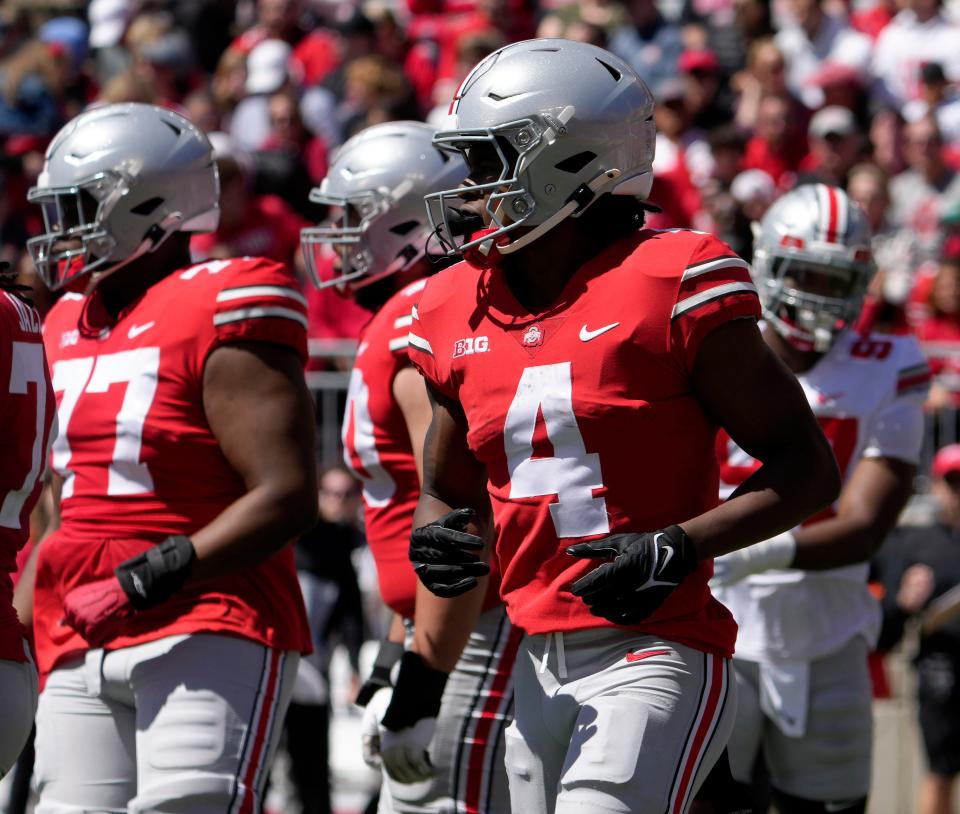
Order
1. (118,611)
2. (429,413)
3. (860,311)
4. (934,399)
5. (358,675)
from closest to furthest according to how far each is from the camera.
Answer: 1. (118,611)
2. (429,413)
3. (860,311)
4. (358,675)
5. (934,399)

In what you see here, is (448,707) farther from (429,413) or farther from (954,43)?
(954,43)

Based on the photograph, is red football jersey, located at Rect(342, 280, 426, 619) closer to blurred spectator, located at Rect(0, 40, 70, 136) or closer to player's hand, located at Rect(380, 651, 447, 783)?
player's hand, located at Rect(380, 651, 447, 783)

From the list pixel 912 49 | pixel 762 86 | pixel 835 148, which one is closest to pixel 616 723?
pixel 835 148

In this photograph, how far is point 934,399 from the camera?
8.40m

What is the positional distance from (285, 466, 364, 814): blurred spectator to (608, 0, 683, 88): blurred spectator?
4.76 meters

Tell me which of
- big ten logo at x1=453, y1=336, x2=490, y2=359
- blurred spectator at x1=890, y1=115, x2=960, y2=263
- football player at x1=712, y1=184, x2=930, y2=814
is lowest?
blurred spectator at x1=890, y1=115, x2=960, y2=263

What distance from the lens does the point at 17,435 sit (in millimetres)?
3459

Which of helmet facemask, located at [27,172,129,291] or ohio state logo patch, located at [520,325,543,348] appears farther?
helmet facemask, located at [27,172,129,291]

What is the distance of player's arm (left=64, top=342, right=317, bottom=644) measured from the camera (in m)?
3.71

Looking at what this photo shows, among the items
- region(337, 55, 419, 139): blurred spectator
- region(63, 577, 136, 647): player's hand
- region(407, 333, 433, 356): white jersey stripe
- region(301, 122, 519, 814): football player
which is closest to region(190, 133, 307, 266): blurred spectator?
region(337, 55, 419, 139): blurred spectator

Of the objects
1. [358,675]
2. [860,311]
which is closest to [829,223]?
[860,311]

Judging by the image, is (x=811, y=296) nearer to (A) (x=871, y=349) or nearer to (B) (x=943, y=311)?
(A) (x=871, y=349)

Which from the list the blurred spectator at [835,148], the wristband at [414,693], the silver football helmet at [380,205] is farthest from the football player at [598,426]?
the blurred spectator at [835,148]

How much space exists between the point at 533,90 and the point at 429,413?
1041 mm
